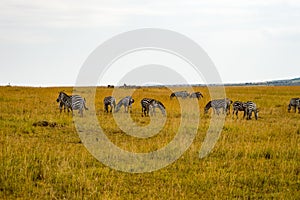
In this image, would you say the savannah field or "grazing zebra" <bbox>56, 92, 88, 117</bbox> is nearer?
the savannah field

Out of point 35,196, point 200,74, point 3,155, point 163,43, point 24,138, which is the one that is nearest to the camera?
point 35,196

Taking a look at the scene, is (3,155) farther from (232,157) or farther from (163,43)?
(163,43)

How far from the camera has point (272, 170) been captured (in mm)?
10547

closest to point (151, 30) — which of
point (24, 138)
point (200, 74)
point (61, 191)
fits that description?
point (200, 74)

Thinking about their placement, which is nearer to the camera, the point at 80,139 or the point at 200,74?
the point at 80,139

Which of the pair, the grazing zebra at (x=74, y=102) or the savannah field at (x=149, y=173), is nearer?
the savannah field at (x=149, y=173)

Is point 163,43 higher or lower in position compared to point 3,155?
higher

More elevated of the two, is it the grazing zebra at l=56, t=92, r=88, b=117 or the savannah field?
the grazing zebra at l=56, t=92, r=88, b=117

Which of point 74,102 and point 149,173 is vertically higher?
point 74,102

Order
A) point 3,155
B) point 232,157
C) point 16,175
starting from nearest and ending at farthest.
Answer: point 16,175
point 3,155
point 232,157

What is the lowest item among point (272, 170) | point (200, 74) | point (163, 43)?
point (272, 170)

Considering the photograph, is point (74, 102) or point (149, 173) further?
point (74, 102)

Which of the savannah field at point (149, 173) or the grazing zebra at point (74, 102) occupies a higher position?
the grazing zebra at point (74, 102)

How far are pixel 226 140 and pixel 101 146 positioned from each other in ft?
16.6
